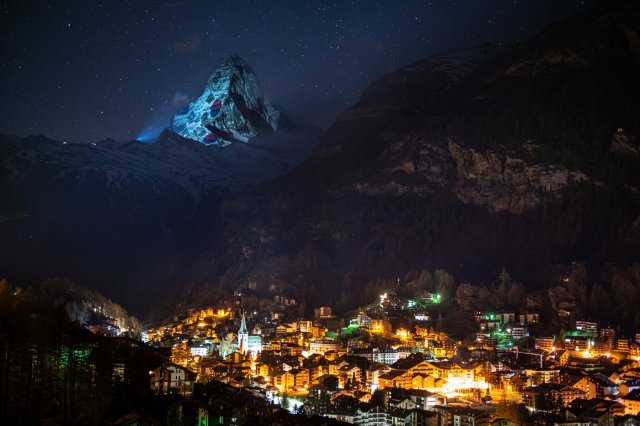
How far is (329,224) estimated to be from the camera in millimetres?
157000

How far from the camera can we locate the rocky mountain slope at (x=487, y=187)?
124m

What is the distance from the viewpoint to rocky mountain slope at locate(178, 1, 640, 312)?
124 m

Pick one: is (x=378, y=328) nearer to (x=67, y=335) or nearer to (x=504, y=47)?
(x=67, y=335)

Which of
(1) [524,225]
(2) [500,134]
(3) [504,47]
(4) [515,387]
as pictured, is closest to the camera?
(4) [515,387]

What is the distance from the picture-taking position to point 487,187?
139 m

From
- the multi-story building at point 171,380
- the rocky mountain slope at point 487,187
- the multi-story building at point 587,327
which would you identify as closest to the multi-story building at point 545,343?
the multi-story building at point 587,327

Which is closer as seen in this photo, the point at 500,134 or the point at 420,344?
the point at 420,344

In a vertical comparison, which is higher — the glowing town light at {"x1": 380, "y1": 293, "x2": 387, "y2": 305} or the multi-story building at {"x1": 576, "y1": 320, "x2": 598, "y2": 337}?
the glowing town light at {"x1": 380, "y1": 293, "x2": 387, "y2": 305}

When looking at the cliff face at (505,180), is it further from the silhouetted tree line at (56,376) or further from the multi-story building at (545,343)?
the silhouetted tree line at (56,376)

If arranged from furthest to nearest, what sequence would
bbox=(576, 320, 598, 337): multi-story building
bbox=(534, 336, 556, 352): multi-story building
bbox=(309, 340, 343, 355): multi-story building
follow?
bbox=(309, 340, 343, 355): multi-story building
bbox=(576, 320, 598, 337): multi-story building
bbox=(534, 336, 556, 352): multi-story building

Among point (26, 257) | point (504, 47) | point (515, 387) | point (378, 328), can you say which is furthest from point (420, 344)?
point (504, 47)

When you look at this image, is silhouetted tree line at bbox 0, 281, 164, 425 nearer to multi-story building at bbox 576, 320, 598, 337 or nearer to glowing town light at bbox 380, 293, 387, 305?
multi-story building at bbox 576, 320, 598, 337

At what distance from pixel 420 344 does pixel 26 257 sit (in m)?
93.8

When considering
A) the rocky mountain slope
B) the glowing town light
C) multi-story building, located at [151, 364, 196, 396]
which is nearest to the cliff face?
the rocky mountain slope
